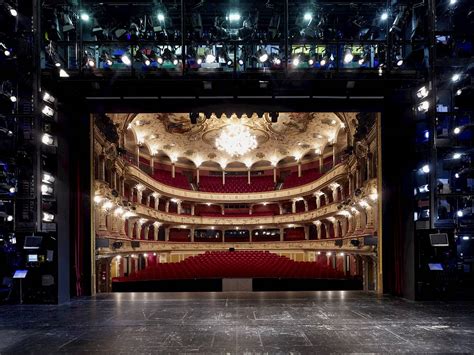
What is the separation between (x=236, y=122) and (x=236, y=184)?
369 inches

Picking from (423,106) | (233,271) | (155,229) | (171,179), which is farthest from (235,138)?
(423,106)

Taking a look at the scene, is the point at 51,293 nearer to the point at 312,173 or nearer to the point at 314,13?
the point at 314,13

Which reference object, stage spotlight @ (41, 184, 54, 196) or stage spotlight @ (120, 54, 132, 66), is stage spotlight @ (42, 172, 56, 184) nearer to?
stage spotlight @ (41, 184, 54, 196)

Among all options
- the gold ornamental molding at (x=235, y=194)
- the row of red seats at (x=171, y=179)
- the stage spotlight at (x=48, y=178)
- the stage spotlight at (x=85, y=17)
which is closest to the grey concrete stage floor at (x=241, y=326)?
the stage spotlight at (x=48, y=178)

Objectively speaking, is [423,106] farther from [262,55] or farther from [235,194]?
[235,194]

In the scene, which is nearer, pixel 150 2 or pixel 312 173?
pixel 150 2

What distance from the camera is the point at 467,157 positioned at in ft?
20.3

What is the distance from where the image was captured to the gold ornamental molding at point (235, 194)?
59.0 feet

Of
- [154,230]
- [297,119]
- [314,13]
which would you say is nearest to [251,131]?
[297,119]

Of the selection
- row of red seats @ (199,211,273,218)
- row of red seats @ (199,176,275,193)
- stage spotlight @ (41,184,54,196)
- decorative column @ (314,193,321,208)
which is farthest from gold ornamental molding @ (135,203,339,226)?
stage spotlight @ (41,184,54,196)

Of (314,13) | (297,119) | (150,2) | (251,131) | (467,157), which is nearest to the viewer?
(467,157)

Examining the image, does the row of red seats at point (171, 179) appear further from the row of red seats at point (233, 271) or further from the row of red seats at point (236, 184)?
the row of red seats at point (233, 271)

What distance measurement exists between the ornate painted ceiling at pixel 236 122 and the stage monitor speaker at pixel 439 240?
9312mm

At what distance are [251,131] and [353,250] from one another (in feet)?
26.8
